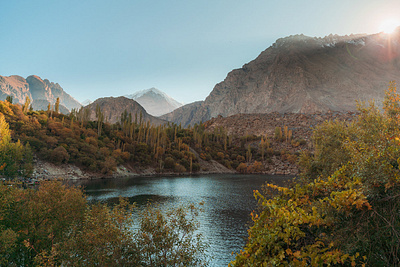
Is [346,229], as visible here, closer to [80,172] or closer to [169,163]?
[80,172]

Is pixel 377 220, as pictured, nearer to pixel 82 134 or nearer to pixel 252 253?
pixel 252 253

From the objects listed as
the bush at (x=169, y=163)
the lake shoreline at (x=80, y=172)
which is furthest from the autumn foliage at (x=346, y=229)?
the bush at (x=169, y=163)

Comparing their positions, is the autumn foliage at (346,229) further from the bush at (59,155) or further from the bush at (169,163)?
the bush at (169,163)

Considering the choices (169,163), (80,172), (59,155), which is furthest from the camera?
(169,163)

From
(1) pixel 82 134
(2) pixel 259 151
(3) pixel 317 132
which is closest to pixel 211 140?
(2) pixel 259 151

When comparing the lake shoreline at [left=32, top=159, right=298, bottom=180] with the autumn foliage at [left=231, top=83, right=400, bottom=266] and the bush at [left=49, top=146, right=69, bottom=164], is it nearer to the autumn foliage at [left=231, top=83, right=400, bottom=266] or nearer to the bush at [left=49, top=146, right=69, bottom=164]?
the bush at [left=49, top=146, right=69, bottom=164]

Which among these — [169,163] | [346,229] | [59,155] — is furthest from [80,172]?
[346,229]

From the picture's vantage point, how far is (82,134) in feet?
265

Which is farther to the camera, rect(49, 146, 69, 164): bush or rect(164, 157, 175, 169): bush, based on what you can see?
rect(164, 157, 175, 169): bush

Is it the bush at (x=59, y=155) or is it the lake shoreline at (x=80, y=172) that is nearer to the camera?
the lake shoreline at (x=80, y=172)

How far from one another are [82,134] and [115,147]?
11864mm

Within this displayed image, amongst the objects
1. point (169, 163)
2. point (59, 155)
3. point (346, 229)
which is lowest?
point (169, 163)

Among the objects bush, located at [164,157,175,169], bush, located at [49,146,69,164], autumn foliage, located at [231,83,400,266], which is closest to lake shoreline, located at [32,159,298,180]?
bush, located at [49,146,69,164]

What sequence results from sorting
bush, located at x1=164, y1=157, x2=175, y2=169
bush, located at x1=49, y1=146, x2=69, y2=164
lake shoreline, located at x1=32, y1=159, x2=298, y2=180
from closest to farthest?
lake shoreline, located at x1=32, y1=159, x2=298, y2=180 → bush, located at x1=49, y1=146, x2=69, y2=164 → bush, located at x1=164, y1=157, x2=175, y2=169
